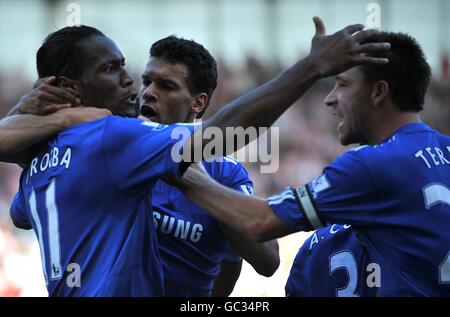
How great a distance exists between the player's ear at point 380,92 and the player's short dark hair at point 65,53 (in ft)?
4.71

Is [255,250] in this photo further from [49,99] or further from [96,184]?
[49,99]

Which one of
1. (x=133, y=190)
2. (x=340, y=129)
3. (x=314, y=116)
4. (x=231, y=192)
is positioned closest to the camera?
(x=133, y=190)

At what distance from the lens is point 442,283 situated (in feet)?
12.7

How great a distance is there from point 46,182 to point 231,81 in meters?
11.8

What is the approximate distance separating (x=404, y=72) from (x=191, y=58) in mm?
1610

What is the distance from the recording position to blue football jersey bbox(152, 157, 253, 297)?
14.8ft

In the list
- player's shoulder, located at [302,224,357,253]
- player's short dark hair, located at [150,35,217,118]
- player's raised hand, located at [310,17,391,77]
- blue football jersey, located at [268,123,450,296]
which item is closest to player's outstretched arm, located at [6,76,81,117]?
blue football jersey, located at [268,123,450,296]

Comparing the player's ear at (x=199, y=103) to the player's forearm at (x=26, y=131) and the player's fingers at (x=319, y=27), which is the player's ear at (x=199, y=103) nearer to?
the player's forearm at (x=26, y=131)

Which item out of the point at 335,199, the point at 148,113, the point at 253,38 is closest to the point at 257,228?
the point at 335,199

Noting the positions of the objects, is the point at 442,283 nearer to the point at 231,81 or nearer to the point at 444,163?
the point at 444,163

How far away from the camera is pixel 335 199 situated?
3.82m

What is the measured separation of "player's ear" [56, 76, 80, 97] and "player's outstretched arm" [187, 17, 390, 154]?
74 centimetres

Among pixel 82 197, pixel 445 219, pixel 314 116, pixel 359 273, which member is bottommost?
pixel 314 116
